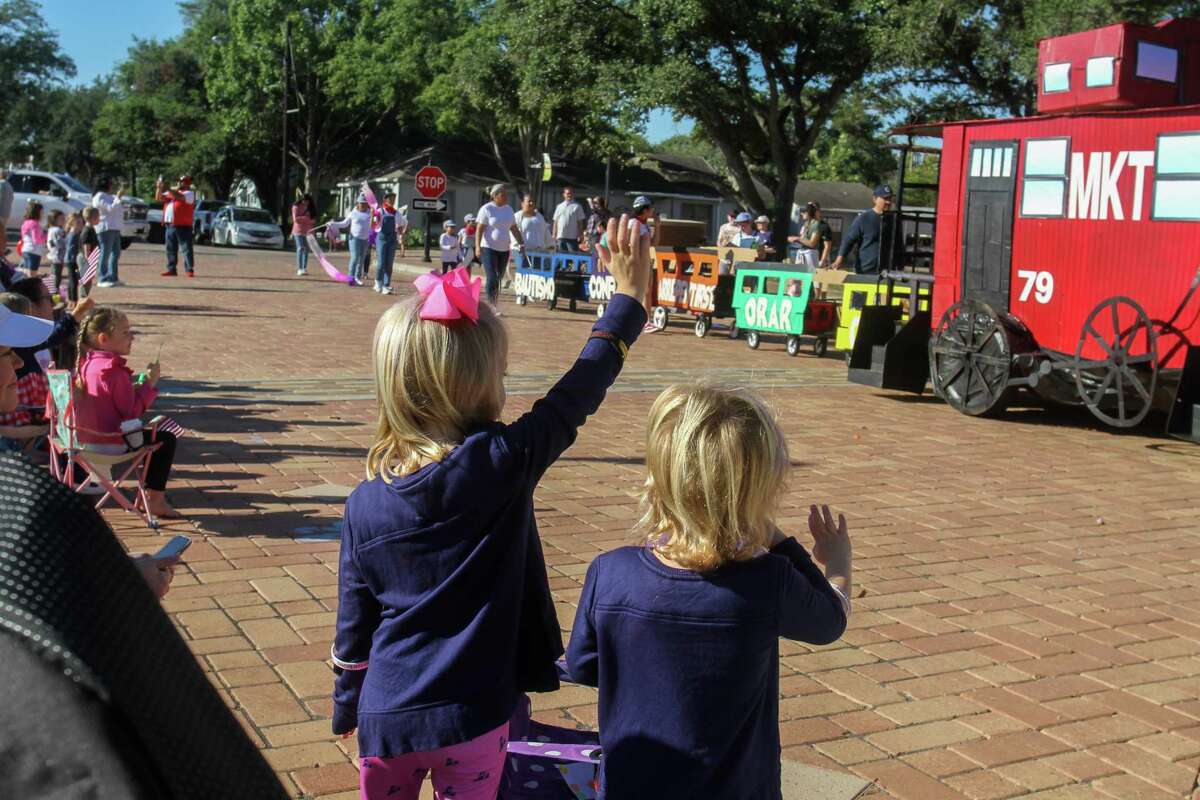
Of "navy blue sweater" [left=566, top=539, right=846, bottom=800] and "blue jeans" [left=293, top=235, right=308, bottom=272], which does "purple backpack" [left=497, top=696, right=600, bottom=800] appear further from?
"blue jeans" [left=293, top=235, right=308, bottom=272]

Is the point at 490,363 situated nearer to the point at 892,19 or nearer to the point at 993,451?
the point at 993,451

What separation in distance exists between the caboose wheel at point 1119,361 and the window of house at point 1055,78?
6.44ft

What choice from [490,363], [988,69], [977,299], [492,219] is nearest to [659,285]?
[492,219]

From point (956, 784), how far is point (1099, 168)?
7.78 meters

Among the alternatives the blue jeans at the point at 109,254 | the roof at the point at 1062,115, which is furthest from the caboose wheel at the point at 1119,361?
the blue jeans at the point at 109,254

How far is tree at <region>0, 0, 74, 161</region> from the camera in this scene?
77.4 metres

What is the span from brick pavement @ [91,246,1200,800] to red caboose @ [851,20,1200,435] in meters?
0.54

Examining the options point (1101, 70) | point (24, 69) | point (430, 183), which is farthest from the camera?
point (24, 69)

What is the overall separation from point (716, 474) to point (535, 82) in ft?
105

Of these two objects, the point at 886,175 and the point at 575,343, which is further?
the point at 886,175

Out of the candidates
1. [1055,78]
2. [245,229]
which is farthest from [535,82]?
[1055,78]

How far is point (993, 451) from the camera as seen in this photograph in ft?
31.2

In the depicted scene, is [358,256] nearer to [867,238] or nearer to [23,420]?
[867,238]

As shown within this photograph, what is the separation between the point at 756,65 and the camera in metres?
32.3
